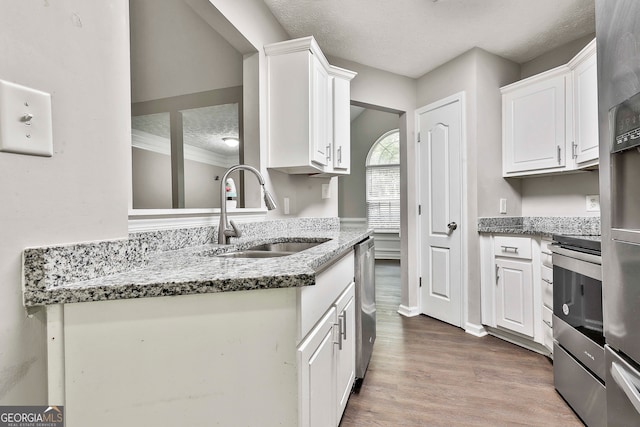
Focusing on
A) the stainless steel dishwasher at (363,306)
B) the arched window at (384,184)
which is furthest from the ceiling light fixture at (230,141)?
the arched window at (384,184)

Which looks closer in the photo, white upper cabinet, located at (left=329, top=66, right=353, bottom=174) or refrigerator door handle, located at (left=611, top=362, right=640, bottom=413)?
refrigerator door handle, located at (left=611, top=362, right=640, bottom=413)

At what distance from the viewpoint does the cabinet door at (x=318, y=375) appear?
2.68 ft

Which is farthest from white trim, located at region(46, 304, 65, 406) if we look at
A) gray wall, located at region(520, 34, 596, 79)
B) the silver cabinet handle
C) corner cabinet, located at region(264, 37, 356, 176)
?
gray wall, located at region(520, 34, 596, 79)

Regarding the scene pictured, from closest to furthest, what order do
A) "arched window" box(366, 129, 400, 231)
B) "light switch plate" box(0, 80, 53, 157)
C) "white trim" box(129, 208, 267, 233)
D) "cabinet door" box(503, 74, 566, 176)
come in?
"light switch plate" box(0, 80, 53, 157)
"white trim" box(129, 208, 267, 233)
"cabinet door" box(503, 74, 566, 176)
"arched window" box(366, 129, 400, 231)

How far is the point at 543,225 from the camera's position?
105 inches

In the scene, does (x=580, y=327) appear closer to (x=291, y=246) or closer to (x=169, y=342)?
(x=291, y=246)

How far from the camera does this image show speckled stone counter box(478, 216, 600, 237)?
7.63 feet

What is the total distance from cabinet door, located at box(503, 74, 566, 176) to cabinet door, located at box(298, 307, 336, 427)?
231 centimetres

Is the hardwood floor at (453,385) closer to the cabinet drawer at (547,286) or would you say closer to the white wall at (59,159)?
the cabinet drawer at (547,286)

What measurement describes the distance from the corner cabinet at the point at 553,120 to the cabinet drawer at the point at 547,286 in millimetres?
813

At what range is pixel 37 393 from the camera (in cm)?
63

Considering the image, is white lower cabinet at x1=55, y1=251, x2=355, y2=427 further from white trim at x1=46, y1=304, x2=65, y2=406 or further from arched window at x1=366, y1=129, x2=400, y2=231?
arched window at x1=366, y1=129, x2=400, y2=231

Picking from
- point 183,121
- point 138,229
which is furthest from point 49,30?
point 183,121

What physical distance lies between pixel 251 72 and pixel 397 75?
170 centimetres
